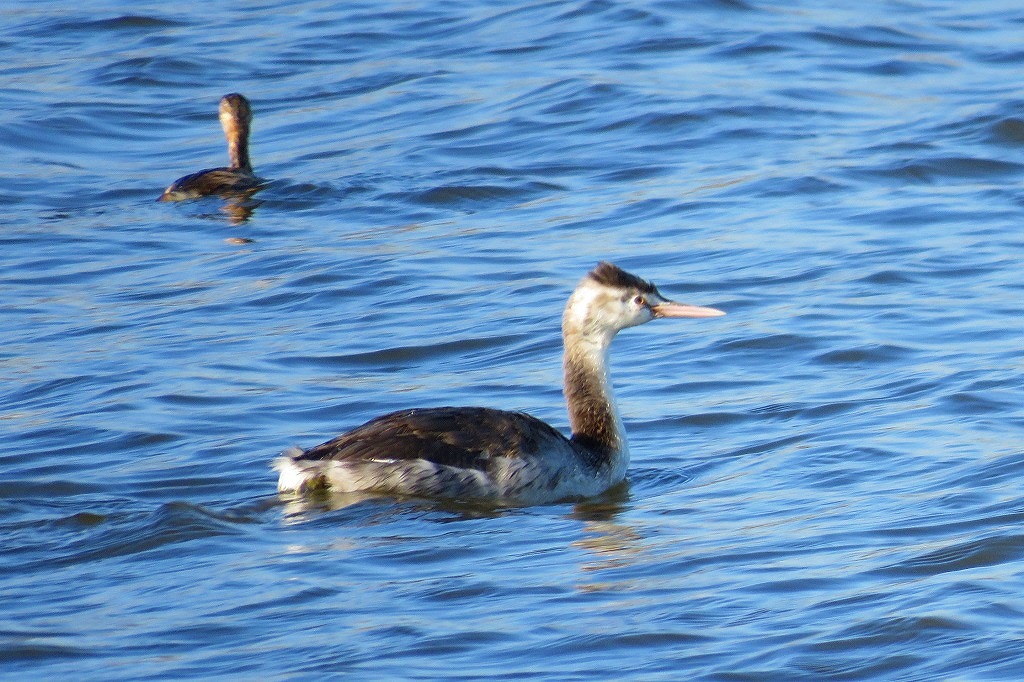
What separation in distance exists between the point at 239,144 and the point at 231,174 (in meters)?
0.44

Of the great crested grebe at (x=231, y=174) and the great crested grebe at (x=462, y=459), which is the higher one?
the great crested grebe at (x=231, y=174)

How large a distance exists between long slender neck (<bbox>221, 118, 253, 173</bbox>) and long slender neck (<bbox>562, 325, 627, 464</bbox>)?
6613 mm

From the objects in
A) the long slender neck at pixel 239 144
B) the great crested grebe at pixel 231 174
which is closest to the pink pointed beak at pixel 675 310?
the great crested grebe at pixel 231 174

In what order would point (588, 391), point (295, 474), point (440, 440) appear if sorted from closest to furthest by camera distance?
point (295, 474)
point (440, 440)
point (588, 391)

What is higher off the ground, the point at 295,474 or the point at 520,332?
the point at 295,474

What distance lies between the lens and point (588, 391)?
8969 millimetres

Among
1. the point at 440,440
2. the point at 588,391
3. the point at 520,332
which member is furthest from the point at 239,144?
the point at 440,440

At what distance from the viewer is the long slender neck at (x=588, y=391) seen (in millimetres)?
8766

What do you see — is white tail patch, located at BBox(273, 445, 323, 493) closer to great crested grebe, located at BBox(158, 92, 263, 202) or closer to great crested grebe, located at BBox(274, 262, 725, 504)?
great crested grebe, located at BBox(274, 262, 725, 504)

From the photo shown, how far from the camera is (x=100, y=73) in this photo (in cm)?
1969

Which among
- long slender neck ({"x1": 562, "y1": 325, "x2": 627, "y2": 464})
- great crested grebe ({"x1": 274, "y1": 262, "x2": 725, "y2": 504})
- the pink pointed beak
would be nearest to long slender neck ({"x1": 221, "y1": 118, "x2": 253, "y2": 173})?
long slender neck ({"x1": 562, "y1": 325, "x2": 627, "y2": 464})

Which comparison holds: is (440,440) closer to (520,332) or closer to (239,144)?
(520,332)

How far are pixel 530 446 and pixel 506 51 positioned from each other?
11744 millimetres

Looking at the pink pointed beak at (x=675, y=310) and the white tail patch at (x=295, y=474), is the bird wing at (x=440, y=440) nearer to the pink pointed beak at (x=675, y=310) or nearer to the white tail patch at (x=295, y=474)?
the white tail patch at (x=295, y=474)
